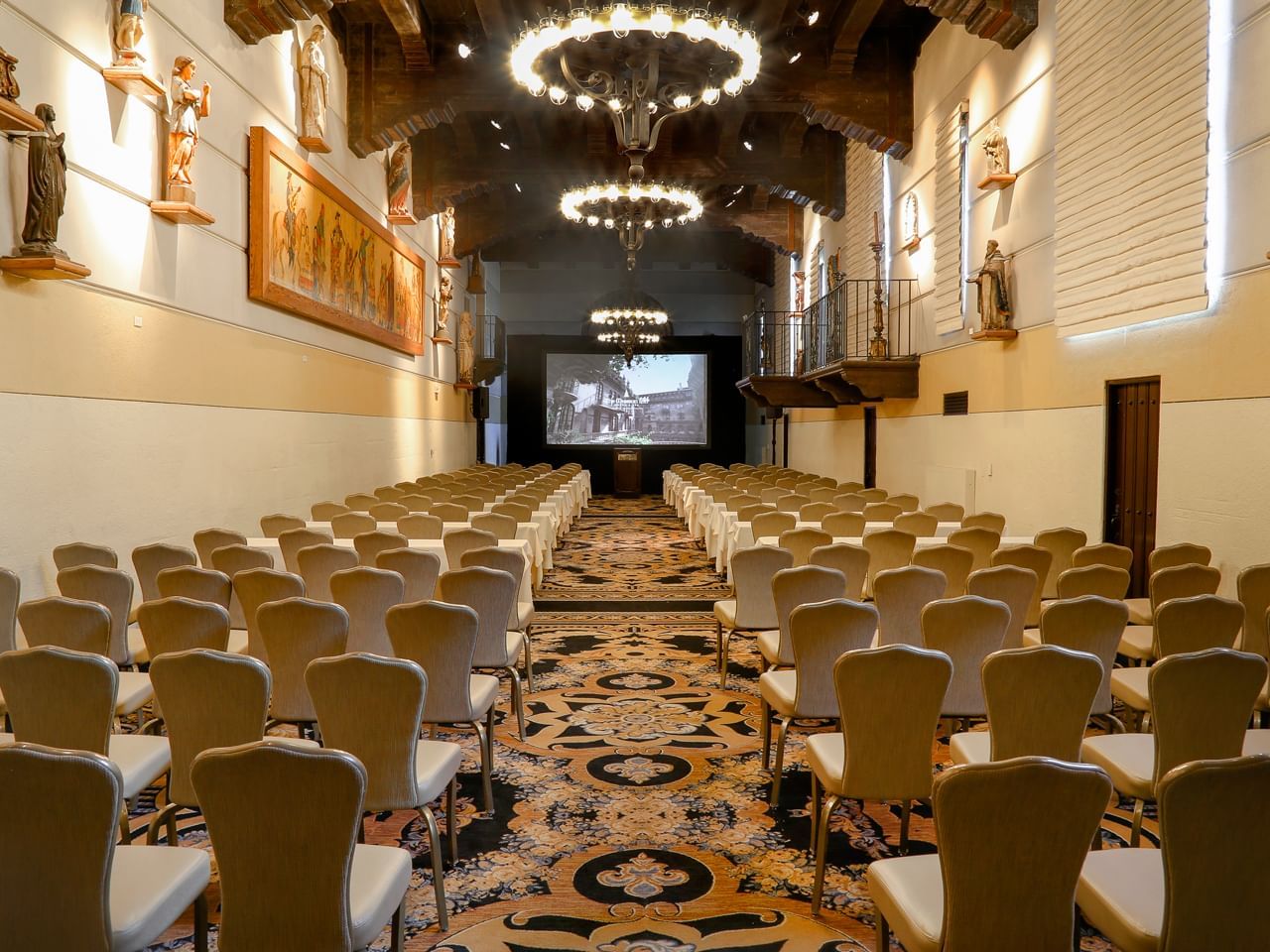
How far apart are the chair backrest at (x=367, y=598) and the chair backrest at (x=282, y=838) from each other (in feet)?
8.94

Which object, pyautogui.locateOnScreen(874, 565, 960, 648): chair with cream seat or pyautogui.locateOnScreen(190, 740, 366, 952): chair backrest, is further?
pyautogui.locateOnScreen(874, 565, 960, 648): chair with cream seat

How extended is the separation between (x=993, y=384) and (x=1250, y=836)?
8944 mm

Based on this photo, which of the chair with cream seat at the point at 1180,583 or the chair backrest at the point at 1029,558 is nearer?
the chair with cream seat at the point at 1180,583

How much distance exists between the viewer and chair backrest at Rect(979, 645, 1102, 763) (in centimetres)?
319

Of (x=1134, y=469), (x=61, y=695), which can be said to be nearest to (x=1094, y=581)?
(x=1134, y=469)

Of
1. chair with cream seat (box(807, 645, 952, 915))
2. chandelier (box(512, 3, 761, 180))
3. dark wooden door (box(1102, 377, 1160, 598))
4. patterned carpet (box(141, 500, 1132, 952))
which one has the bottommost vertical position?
patterned carpet (box(141, 500, 1132, 952))

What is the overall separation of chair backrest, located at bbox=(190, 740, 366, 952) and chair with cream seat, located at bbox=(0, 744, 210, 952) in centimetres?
20

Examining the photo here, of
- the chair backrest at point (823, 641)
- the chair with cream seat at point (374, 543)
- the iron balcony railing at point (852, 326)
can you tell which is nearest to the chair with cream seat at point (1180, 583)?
the chair backrest at point (823, 641)

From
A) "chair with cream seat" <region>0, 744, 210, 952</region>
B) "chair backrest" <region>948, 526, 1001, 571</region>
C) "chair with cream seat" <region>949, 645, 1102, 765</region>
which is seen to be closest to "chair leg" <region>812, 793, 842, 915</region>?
"chair with cream seat" <region>949, 645, 1102, 765</region>

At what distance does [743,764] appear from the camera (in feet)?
15.9

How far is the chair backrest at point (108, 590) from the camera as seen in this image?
4820mm

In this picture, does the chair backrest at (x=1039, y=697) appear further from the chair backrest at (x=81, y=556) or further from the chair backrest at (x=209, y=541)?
the chair backrest at (x=209, y=541)

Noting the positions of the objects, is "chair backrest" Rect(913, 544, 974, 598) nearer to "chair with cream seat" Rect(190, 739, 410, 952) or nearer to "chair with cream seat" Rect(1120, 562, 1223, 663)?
"chair with cream seat" Rect(1120, 562, 1223, 663)

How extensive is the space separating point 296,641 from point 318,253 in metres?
8.17
